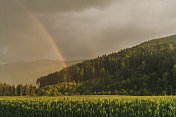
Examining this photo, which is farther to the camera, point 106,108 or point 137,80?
point 137,80

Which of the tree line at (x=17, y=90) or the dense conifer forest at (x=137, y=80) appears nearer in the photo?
the dense conifer forest at (x=137, y=80)

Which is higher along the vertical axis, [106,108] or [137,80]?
[137,80]

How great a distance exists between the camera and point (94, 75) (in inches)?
7525

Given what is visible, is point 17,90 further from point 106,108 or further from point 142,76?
point 106,108

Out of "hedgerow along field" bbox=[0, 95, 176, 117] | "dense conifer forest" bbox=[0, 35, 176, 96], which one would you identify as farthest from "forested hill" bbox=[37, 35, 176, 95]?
"hedgerow along field" bbox=[0, 95, 176, 117]

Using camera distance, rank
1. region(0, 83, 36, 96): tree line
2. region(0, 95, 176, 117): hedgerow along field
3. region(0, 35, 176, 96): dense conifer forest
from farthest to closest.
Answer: region(0, 83, 36, 96): tree line → region(0, 35, 176, 96): dense conifer forest → region(0, 95, 176, 117): hedgerow along field

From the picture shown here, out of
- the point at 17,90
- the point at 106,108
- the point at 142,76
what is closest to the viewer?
the point at 106,108

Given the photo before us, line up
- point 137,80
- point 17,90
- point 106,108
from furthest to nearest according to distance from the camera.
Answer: point 137,80 < point 17,90 < point 106,108

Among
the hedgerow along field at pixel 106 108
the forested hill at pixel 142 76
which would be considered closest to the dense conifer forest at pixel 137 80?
the forested hill at pixel 142 76

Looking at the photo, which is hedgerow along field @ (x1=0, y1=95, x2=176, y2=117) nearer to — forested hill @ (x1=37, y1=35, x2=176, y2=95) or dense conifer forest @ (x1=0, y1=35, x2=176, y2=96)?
dense conifer forest @ (x1=0, y1=35, x2=176, y2=96)

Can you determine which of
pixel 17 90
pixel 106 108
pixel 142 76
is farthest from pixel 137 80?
pixel 106 108

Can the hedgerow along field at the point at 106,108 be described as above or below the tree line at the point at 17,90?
above

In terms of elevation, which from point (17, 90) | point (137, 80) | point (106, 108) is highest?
point (137, 80)

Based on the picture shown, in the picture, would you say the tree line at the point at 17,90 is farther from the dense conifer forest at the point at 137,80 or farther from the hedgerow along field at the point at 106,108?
the hedgerow along field at the point at 106,108
